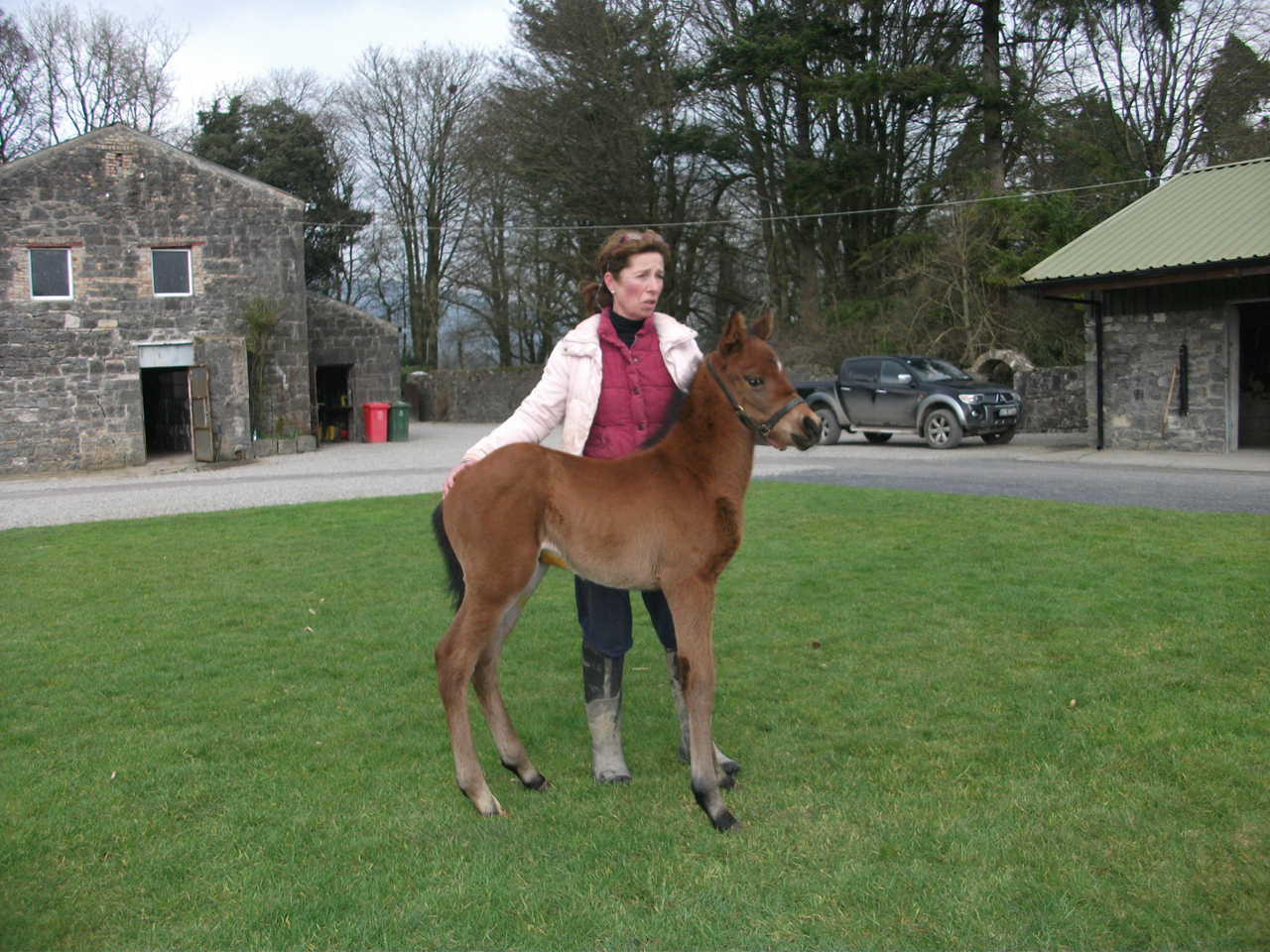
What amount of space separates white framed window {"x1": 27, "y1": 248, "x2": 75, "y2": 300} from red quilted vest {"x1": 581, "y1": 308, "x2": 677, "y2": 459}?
2294cm

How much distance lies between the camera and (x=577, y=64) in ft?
111

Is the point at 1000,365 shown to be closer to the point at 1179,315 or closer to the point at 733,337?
the point at 1179,315

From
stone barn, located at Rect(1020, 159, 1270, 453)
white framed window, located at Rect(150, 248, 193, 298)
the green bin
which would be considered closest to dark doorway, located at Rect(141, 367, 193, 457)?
white framed window, located at Rect(150, 248, 193, 298)

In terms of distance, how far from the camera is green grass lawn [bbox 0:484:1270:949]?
3.10m

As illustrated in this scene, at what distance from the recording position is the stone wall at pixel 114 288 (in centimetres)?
2267

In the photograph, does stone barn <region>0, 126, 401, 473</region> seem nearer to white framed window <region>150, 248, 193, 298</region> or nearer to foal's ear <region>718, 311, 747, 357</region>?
white framed window <region>150, 248, 193, 298</region>

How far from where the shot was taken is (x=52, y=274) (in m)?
23.0

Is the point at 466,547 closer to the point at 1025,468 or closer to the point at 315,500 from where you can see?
the point at 315,500

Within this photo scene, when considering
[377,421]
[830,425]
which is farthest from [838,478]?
[377,421]

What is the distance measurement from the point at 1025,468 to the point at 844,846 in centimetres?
1411

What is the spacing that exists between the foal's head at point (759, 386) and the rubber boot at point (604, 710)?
1234 millimetres

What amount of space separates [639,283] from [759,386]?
2.25 ft

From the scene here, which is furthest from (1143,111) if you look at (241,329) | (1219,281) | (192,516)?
(192,516)

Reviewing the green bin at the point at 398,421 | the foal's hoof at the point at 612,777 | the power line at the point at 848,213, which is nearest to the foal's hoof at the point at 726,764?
the foal's hoof at the point at 612,777
